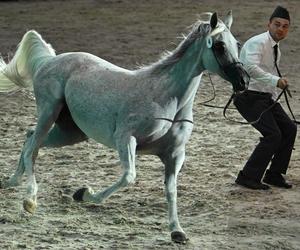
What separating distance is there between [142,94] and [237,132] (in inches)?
143

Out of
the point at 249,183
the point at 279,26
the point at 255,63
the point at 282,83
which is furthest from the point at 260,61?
the point at 249,183

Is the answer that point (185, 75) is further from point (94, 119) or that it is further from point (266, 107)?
point (266, 107)

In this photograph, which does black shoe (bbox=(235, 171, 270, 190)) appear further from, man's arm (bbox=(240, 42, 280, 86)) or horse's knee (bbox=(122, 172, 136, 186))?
horse's knee (bbox=(122, 172, 136, 186))

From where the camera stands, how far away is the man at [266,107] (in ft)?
23.7

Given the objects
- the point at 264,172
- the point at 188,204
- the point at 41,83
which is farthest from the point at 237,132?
the point at 41,83

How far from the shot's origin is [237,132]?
30.9ft

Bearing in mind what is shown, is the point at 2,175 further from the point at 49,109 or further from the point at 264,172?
the point at 264,172

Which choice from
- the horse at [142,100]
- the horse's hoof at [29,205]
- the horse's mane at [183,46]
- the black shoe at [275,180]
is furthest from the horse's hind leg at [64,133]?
the black shoe at [275,180]

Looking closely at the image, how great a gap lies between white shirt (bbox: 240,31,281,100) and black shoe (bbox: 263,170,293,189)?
68 cm

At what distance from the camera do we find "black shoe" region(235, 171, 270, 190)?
7.41 m

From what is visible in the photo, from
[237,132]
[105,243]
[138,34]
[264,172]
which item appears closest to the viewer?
[105,243]

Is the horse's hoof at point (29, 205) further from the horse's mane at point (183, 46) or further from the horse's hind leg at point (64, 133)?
the horse's mane at point (183, 46)

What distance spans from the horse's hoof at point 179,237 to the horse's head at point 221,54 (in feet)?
3.45

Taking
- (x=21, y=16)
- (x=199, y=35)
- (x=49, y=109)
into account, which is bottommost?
(x=21, y=16)
